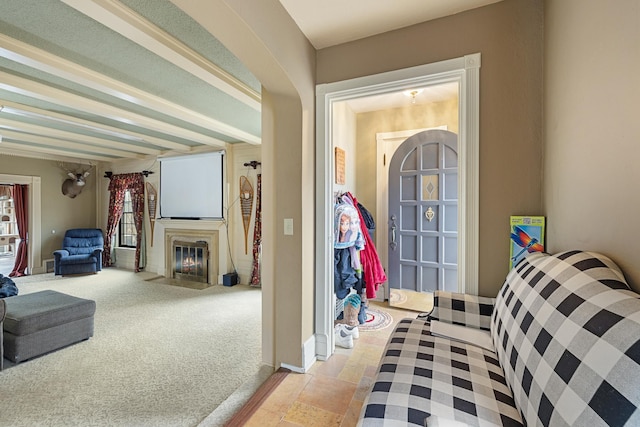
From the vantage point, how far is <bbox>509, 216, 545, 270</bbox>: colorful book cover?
1.53m

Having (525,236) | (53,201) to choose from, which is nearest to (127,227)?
(53,201)

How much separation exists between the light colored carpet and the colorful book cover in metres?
1.83

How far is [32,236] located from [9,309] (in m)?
4.32

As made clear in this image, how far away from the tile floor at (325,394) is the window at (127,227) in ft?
19.3

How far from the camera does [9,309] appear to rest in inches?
94.5

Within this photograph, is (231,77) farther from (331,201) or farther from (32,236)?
(32,236)

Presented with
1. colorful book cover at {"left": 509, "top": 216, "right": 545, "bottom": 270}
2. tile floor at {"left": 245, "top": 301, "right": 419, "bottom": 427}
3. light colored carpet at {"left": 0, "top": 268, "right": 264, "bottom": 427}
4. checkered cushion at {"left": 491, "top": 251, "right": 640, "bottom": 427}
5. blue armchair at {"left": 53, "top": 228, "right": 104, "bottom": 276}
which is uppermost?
colorful book cover at {"left": 509, "top": 216, "right": 545, "bottom": 270}

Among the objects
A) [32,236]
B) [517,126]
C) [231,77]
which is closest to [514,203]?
[517,126]

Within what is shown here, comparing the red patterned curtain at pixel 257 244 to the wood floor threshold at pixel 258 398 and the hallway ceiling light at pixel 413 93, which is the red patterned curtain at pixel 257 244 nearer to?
the hallway ceiling light at pixel 413 93

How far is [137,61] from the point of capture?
87.0 inches

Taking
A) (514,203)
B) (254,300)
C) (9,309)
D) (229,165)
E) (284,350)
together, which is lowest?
(254,300)

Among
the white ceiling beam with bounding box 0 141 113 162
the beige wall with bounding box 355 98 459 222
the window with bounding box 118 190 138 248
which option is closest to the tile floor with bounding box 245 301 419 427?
the beige wall with bounding box 355 98 459 222

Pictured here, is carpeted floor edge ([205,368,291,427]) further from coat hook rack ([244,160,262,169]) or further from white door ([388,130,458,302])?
coat hook rack ([244,160,262,169])

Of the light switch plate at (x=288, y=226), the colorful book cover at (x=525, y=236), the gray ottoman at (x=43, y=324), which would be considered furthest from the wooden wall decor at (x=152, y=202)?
the colorful book cover at (x=525, y=236)
